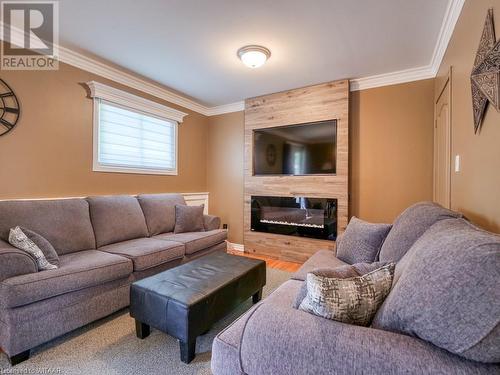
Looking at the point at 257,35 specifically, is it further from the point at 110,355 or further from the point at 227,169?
the point at 110,355

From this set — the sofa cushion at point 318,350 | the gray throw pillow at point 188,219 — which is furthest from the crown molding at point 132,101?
the sofa cushion at point 318,350

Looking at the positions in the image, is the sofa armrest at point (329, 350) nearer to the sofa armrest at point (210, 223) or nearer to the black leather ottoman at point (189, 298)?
the black leather ottoman at point (189, 298)

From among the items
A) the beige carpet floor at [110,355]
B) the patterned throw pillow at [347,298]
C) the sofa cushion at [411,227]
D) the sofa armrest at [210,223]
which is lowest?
the beige carpet floor at [110,355]

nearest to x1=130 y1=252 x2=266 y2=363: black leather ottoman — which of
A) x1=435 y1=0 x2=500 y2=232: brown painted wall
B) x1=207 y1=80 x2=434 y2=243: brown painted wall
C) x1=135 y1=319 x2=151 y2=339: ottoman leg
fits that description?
x1=135 y1=319 x2=151 y2=339: ottoman leg

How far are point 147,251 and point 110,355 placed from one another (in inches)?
35.4

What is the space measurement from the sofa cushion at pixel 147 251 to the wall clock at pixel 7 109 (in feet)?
4.61

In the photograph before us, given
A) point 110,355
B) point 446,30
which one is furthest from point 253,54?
point 110,355

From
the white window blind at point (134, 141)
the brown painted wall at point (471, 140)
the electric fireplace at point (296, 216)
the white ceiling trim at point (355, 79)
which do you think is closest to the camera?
the brown painted wall at point (471, 140)

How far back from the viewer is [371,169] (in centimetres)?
331

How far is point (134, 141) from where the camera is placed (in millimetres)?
3439

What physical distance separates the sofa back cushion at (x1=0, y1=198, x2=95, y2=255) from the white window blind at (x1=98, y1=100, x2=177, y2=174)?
0.77 metres

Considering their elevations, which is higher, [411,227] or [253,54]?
[253,54]

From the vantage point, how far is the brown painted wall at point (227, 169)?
431 cm

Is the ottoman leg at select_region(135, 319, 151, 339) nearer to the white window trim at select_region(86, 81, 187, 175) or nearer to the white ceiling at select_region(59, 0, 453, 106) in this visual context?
the white window trim at select_region(86, 81, 187, 175)
